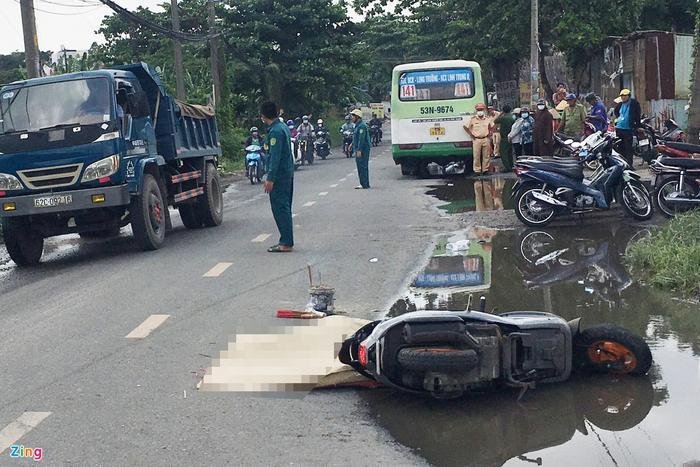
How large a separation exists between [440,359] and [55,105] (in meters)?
8.39

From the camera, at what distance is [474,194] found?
1856 cm

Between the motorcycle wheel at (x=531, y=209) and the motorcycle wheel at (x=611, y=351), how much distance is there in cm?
724

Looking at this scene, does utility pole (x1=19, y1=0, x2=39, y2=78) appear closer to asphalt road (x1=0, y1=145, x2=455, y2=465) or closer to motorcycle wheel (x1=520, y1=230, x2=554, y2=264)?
asphalt road (x1=0, y1=145, x2=455, y2=465)

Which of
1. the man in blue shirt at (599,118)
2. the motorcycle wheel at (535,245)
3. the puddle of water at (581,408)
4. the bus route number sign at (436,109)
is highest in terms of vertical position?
the bus route number sign at (436,109)

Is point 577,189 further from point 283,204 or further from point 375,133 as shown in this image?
point 375,133

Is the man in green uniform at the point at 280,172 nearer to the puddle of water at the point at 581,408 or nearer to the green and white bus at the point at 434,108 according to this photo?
the puddle of water at the point at 581,408

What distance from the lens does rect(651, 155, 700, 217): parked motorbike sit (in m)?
12.4

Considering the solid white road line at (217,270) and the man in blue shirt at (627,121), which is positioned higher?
the man in blue shirt at (627,121)

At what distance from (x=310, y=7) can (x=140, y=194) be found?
106ft

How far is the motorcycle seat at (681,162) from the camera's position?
40.4 ft

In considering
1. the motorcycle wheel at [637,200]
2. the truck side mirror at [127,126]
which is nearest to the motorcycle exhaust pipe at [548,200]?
the motorcycle wheel at [637,200]

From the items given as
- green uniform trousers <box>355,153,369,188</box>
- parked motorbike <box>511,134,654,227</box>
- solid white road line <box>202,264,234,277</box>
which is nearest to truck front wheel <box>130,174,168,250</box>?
solid white road line <box>202,264,234,277</box>

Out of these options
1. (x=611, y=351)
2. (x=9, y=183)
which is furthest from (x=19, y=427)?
(x=9, y=183)

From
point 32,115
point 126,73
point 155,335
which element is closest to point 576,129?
point 126,73
